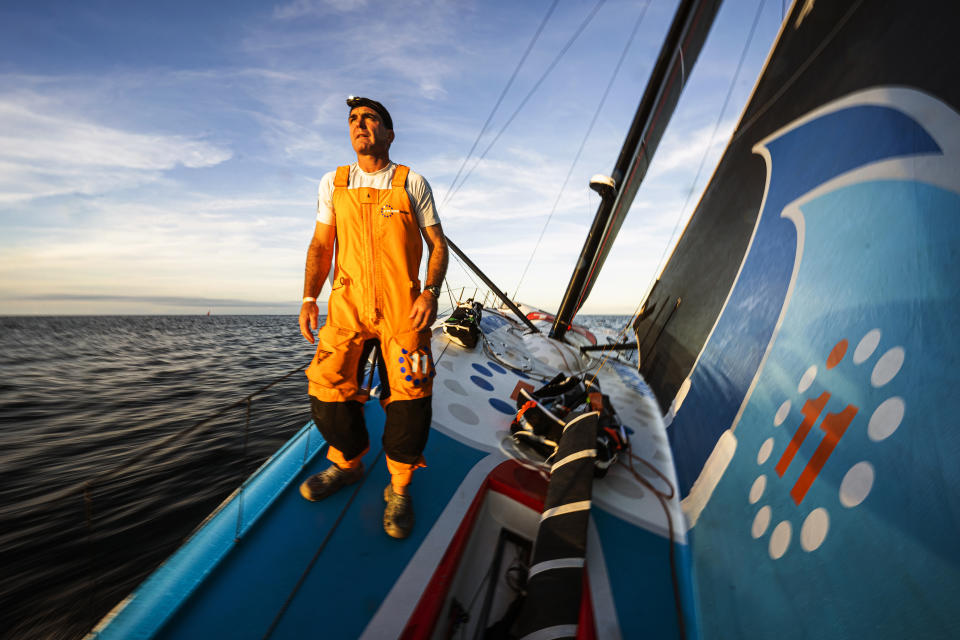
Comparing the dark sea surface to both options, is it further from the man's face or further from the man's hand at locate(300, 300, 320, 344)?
the man's face

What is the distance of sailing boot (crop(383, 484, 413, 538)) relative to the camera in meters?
1.95

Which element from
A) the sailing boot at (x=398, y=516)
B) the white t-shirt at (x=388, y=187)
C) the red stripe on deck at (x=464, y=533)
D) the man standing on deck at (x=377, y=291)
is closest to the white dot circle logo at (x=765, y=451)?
the red stripe on deck at (x=464, y=533)

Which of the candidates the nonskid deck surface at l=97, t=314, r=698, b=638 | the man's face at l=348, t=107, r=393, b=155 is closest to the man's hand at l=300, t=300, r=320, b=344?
the man's face at l=348, t=107, r=393, b=155

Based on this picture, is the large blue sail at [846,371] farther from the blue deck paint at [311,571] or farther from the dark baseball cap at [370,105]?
the dark baseball cap at [370,105]

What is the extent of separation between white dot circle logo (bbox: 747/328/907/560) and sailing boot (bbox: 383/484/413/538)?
6.13 ft

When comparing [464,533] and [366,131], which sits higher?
[366,131]

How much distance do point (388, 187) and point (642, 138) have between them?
5.63 meters

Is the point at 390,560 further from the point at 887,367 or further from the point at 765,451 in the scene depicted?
the point at 887,367

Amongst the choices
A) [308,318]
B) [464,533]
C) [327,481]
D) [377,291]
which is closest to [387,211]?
[377,291]

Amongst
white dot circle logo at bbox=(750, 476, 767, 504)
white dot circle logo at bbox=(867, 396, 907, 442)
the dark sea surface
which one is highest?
white dot circle logo at bbox=(867, 396, 907, 442)

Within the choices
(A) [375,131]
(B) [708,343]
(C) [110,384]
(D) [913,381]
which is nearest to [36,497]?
(A) [375,131]

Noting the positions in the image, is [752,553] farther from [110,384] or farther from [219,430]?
[110,384]

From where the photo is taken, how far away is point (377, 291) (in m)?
1.81

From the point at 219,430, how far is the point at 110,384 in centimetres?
599
